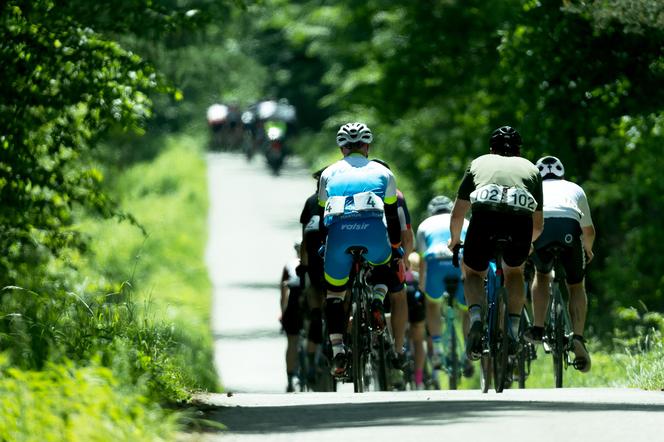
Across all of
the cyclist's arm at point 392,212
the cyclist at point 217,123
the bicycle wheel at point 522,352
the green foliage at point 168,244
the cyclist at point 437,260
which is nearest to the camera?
the cyclist's arm at point 392,212

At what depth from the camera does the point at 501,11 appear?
1040 inches

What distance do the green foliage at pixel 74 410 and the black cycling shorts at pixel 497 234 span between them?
4.02 meters

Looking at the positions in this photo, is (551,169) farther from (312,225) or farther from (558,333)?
(312,225)

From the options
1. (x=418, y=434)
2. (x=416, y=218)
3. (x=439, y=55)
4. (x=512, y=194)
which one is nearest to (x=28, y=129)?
(x=512, y=194)

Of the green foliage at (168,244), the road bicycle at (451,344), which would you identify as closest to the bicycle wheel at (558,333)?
the road bicycle at (451,344)

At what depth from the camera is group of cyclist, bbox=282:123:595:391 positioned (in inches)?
468

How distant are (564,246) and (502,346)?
1.66m

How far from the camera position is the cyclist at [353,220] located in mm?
12430

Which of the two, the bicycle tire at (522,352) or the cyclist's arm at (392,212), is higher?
the cyclist's arm at (392,212)

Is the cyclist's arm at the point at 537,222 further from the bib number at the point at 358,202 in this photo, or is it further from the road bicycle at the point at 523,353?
the road bicycle at the point at 523,353

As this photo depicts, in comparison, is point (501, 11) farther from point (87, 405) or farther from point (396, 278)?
point (87, 405)

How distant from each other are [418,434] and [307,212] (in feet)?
18.5

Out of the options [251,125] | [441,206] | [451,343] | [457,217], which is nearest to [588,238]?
[457,217]

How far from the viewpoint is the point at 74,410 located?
775cm
